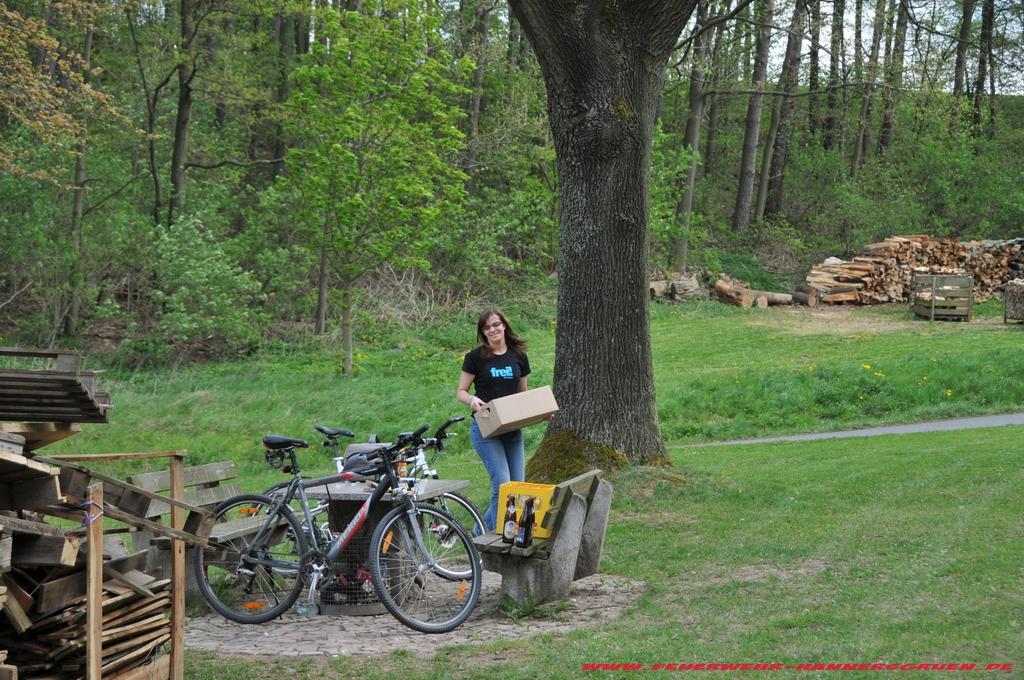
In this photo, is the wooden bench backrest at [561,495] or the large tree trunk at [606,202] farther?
the large tree trunk at [606,202]

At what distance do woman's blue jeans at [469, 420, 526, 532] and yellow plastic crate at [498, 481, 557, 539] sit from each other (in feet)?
3.63

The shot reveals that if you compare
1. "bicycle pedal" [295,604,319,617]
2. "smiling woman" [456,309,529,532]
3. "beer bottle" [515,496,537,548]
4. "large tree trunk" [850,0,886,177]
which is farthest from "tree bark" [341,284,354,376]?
"large tree trunk" [850,0,886,177]

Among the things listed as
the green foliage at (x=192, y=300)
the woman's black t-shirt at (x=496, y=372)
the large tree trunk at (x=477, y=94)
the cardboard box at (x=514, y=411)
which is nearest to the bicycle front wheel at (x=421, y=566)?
the cardboard box at (x=514, y=411)

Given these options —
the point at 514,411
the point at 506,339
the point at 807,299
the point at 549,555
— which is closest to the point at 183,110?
the point at 807,299

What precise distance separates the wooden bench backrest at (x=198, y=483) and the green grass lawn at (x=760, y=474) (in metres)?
2.03

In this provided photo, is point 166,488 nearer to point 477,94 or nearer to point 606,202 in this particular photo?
point 606,202

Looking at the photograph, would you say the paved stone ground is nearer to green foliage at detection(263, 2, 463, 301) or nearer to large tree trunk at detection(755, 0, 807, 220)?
green foliage at detection(263, 2, 463, 301)

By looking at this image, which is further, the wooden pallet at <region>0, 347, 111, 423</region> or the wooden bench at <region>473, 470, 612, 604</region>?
the wooden bench at <region>473, 470, 612, 604</region>

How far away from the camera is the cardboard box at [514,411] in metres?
8.40

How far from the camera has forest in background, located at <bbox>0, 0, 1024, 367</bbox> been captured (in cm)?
2162

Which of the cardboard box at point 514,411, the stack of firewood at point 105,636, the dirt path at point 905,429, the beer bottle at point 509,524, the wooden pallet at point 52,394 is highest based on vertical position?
the wooden pallet at point 52,394

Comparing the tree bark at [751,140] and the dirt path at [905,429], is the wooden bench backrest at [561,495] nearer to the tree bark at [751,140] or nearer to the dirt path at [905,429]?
the dirt path at [905,429]

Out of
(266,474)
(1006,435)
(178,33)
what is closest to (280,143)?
(178,33)

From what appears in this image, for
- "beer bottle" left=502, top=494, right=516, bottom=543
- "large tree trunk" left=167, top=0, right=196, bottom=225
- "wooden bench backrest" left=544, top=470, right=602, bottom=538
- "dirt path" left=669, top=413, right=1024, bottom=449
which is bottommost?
"dirt path" left=669, top=413, right=1024, bottom=449
